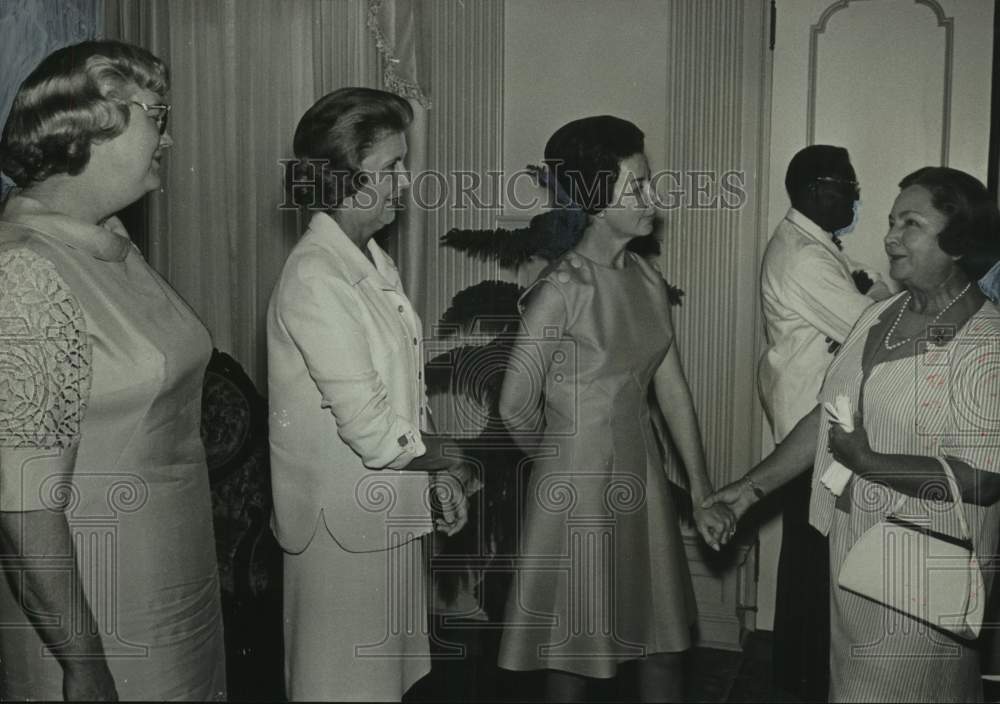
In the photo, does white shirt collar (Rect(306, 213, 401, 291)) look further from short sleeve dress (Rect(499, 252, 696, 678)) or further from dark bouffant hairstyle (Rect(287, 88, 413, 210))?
short sleeve dress (Rect(499, 252, 696, 678))

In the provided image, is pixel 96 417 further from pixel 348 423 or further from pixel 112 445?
pixel 348 423

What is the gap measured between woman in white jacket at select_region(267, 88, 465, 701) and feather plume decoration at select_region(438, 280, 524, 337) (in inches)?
11.0

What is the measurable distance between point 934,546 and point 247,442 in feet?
5.20

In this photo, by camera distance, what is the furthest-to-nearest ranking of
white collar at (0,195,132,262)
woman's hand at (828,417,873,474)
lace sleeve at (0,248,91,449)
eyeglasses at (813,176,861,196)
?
eyeglasses at (813,176,861,196), woman's hand at (828,417,873,474), white collar at (0,195,132,262), lace sleeve at (0,248,91,449)

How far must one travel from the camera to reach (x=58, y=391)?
1.52 metres

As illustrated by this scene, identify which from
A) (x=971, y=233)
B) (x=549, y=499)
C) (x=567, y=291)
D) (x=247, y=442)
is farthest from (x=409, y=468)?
(x=971, y=233)

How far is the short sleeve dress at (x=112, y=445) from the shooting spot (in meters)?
1.50

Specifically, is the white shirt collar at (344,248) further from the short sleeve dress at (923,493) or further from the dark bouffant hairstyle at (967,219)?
the dark bouffant hairstyle at (967,219)

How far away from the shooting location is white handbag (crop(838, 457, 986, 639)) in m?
1.88

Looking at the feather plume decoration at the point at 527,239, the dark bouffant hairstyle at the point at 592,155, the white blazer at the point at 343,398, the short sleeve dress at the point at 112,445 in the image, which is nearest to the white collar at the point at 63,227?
the short sleeve dress at the point at 112,445

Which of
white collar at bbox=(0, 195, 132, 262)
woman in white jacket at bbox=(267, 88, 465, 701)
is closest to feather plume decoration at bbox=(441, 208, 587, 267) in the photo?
woman in white jacket at bbox=(267, 88, 465, 701)

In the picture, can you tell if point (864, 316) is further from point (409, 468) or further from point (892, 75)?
point (409, 468)

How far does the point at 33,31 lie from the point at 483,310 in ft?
4.19

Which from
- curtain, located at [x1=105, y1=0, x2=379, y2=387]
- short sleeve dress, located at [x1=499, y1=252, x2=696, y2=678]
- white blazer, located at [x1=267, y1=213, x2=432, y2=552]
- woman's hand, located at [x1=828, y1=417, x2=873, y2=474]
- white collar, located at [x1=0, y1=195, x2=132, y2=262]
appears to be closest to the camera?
white collar, located at [x1=0, y1=195, x2=132, y2=262]
